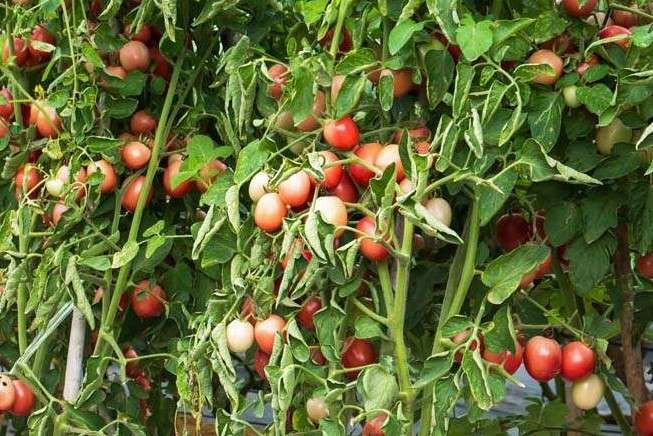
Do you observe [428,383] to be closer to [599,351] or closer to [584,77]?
[599,351]

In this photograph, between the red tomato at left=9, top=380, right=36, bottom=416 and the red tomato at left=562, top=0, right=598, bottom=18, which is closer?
the red tomato at left=562, top=0, right=598, bottom=18

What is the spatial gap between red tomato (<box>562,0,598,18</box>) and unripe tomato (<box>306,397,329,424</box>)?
463mm

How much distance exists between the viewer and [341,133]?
1.03 metres

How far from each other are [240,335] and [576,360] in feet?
1.11

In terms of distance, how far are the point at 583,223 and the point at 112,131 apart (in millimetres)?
678

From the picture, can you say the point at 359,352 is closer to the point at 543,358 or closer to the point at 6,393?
the point at 543,358

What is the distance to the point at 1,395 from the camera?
4.48 ft

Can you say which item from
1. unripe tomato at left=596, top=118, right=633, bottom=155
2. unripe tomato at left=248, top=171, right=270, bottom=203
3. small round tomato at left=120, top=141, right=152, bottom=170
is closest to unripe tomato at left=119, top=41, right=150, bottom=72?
small round tomato at left=120, top=141, right=152, bottom=170

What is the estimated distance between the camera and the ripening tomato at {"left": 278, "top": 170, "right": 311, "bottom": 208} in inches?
39.7

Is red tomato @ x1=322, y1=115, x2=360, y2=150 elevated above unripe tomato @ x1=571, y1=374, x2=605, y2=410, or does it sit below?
above

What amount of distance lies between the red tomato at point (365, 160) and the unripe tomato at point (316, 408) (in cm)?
23

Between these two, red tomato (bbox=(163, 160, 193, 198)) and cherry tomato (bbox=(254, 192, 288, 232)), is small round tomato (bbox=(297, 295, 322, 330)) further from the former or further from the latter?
red tomato (bbox=(163, 160, 193, 198))

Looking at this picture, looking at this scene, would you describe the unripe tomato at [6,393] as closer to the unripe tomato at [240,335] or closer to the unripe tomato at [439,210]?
the unripe tomato at [240,335]

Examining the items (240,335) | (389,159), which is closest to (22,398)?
(240,335)
